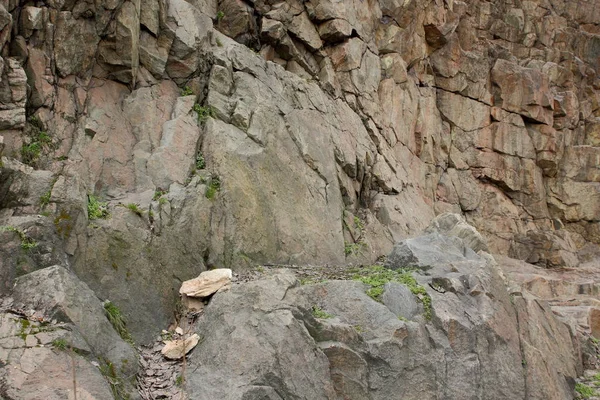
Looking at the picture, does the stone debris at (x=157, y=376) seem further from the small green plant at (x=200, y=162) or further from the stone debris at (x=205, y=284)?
the small green plant at (x=200, y=162)

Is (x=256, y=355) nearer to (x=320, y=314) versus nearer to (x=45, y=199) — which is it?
(x=320, y=314)

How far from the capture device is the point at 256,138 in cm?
1493

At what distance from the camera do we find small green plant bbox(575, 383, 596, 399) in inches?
466

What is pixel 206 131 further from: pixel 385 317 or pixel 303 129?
pixel 385 317

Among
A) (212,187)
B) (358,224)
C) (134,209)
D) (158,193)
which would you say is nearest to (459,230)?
(358,224)

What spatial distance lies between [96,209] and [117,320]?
99.7 inches

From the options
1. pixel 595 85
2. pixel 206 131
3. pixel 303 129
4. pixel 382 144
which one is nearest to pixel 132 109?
pixel 206 131

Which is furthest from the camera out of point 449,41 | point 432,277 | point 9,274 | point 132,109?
point 449,41

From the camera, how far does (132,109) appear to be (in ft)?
45.3

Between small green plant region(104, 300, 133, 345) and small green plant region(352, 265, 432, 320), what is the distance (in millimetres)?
4522

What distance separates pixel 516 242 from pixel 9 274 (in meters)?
24.2

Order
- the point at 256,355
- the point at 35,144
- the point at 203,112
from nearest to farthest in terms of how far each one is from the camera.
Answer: the point at 256,355 < the point at 35,144 < the point at 203,112

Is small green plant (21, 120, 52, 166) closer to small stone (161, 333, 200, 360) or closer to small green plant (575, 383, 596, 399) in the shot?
small stone (161, 333, 200, 360)

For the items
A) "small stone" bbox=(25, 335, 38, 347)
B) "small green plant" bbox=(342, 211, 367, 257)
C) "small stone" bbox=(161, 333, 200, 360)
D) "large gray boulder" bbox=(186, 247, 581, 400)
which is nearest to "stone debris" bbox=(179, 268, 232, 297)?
"large gray boulder" bbox=(186, 247, 581, 400)
